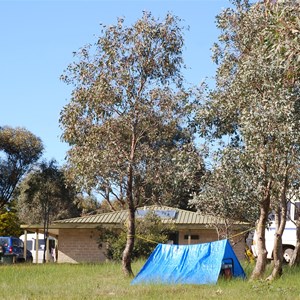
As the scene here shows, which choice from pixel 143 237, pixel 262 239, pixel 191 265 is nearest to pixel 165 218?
pixel 143 237

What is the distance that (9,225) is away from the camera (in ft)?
179

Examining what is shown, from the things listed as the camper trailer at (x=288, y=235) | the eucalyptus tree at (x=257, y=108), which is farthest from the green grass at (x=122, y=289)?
the camper trailer at (x=288, y=235)

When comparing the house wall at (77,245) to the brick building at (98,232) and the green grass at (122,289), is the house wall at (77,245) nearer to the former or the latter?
the brick building at (98,232)

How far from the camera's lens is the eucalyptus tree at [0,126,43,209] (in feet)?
157

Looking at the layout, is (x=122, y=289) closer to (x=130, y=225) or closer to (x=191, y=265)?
(x=191, y=265)

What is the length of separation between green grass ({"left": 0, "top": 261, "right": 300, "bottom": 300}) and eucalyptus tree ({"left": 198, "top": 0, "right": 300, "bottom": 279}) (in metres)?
2.11

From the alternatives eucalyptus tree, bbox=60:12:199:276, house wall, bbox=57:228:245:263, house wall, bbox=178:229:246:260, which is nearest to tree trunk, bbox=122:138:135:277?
eucalyptus tree, bbox=60:12:199:276

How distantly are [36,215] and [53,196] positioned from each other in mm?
3632

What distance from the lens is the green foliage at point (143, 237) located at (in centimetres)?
3253

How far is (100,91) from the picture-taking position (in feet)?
76.2

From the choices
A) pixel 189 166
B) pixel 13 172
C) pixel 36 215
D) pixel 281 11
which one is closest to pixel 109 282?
pixel 189 166

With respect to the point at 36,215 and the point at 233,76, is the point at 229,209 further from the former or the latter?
the point at 36,215

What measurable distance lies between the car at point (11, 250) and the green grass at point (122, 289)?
15736 millimetres

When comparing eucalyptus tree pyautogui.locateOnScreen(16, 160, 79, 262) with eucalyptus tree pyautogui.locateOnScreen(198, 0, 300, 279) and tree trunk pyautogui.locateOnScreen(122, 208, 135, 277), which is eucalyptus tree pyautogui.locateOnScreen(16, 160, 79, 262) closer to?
tree trunk pyautogui.locateOnScreen(122, 208, 135, 277)
